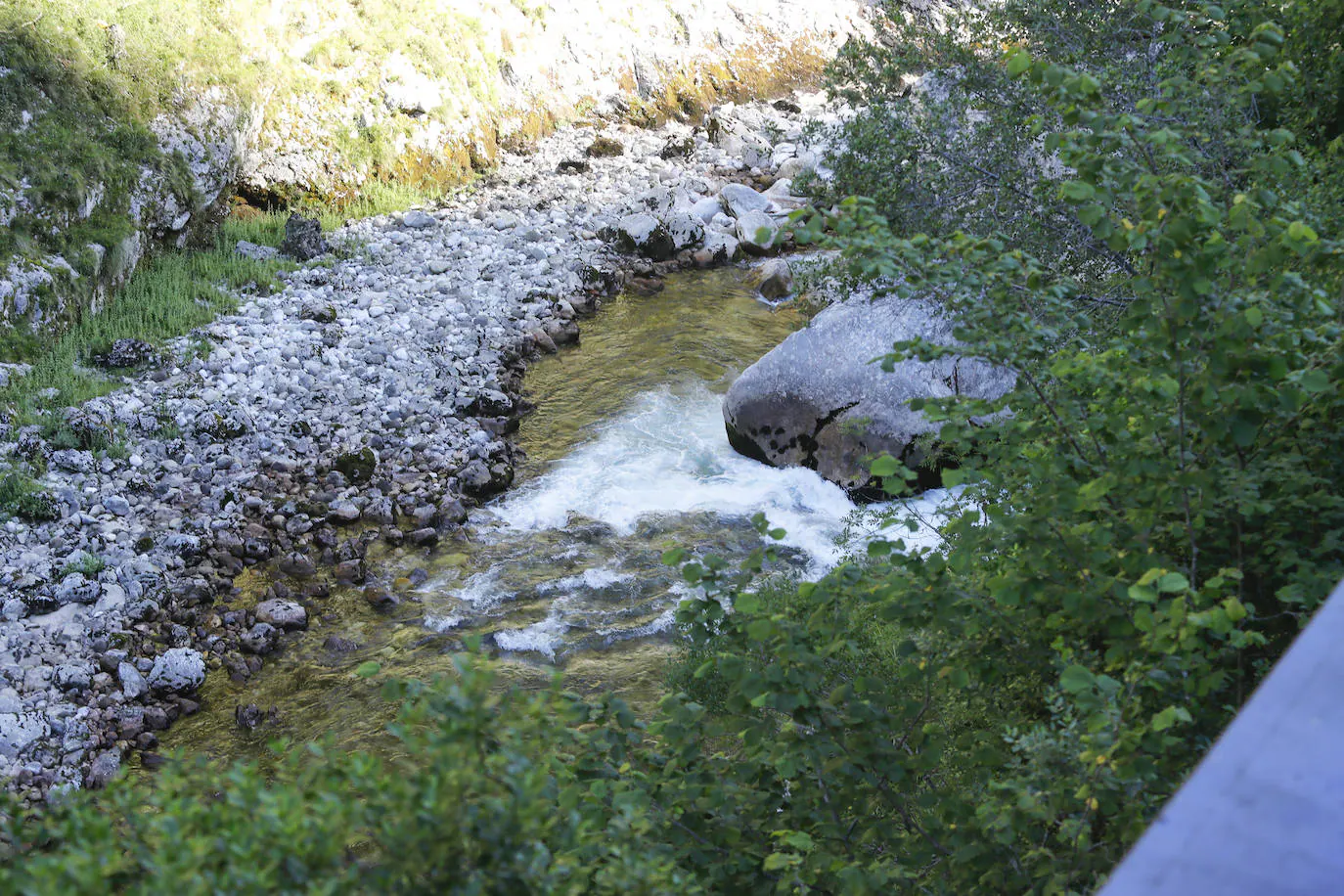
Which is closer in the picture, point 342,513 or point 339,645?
point 339,645

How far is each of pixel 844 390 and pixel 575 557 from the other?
311cm

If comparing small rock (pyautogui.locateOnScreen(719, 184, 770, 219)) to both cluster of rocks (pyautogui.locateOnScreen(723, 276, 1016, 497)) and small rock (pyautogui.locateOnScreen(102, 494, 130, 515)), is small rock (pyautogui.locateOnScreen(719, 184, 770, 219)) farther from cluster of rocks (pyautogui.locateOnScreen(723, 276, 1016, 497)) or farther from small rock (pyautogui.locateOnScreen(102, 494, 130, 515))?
small rock (pyautogui.locateOnScreen(102, 494, 130, 515))

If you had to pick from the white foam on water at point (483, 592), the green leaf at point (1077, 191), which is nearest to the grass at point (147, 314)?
the white foam on water at point (483, 592)

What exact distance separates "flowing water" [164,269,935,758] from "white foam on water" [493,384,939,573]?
0.02 meters

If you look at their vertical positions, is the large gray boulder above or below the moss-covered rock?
below

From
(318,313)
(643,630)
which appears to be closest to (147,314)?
(318,313)

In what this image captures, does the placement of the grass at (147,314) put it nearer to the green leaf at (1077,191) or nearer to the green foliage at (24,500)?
the green foliage at (24,500)

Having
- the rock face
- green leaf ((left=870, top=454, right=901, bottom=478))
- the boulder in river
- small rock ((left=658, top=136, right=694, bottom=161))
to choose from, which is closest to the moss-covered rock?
the rock face

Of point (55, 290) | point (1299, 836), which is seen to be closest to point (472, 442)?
point (55, 290)

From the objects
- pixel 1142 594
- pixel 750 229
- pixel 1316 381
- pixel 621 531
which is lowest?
pixel 621 531

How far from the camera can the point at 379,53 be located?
18.7 meters

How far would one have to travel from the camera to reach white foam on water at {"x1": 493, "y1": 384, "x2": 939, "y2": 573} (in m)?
9.44

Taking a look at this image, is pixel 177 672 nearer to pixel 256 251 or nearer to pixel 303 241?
pixel 256 251

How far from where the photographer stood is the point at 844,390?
9.79 metres
